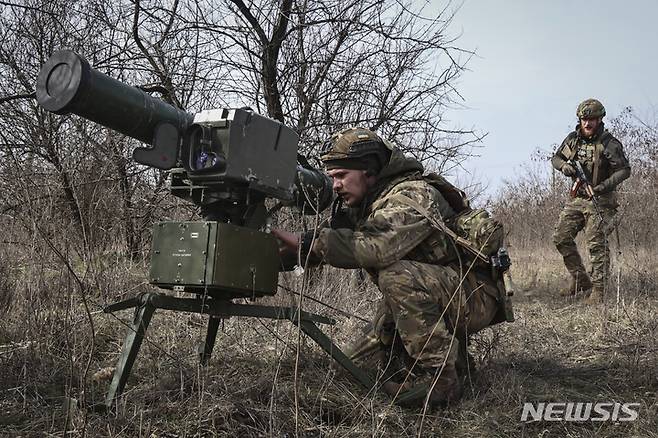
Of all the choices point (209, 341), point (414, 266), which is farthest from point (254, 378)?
point (414, 266)

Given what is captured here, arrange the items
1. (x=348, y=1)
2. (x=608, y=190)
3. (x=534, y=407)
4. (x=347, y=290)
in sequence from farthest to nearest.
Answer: (x=608, y=190), (x=348, y=1), (x=347, y=290), (x=534, y=407)

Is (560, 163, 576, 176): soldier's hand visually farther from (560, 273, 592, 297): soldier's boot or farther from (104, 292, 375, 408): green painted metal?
(104, 292, 375, 408): green painted metal

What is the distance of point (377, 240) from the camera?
9.55ft

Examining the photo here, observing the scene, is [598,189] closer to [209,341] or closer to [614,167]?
[614,167]

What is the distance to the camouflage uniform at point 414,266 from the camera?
9.55ft

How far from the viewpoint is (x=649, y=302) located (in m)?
5.27

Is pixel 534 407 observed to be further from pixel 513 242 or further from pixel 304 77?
pixel 513 242

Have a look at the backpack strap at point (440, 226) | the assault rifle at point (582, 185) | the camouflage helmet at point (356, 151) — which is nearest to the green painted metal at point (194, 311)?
the backpack strap at point (440, 226)

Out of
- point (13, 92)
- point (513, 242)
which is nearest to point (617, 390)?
point (13, 92)

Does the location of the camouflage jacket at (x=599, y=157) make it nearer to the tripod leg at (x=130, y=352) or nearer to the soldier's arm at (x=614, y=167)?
the soldier's arm at (x=614, y=167)

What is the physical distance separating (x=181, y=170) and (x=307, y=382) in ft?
3.91

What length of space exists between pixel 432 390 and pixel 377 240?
725mm

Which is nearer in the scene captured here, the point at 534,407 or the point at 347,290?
the point at 534,407

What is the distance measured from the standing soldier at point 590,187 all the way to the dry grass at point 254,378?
2.20 m
